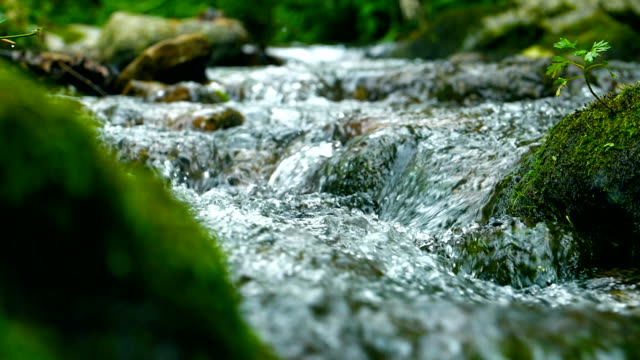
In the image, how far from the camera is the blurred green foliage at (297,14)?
18547 mm

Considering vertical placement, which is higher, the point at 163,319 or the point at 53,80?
the point at 53,80

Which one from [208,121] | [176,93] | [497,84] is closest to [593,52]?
[208,121]

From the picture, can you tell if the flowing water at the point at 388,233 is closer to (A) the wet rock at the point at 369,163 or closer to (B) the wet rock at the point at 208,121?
(A) the wet rock at the point at 369,163

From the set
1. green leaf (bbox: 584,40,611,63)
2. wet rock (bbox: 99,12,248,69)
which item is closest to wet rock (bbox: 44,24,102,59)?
wet rock (bbox: 99,12,248,69)

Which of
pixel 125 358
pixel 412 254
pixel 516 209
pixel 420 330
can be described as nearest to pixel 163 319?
pixel 125 358

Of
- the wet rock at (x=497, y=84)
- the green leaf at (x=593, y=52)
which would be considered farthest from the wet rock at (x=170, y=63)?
the green leaf at (x=593, y=52)

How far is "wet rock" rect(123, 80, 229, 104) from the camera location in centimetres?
690

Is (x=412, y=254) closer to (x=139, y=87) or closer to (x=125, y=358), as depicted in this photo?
(x=125, y=358)

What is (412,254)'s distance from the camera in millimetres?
2508

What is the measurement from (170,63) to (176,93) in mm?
1472

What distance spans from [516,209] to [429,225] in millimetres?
505

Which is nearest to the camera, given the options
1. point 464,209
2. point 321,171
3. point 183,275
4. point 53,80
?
point 183,275

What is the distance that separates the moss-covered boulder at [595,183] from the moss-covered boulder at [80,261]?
6.93ft

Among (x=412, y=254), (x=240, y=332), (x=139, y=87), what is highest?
(x=139, y=87)
